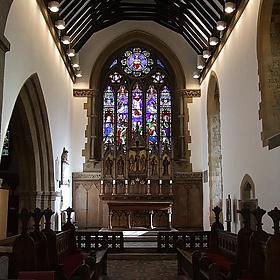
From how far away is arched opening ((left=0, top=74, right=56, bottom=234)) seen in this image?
8539 mm

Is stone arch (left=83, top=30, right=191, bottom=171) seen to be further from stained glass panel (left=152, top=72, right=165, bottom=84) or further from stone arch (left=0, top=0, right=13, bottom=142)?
stone arch (left=0, top=0, right=13, bottom=142)

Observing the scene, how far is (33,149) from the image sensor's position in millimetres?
8914

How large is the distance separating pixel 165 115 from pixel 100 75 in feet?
7.49

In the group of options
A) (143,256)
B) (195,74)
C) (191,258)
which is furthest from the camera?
(195,74)

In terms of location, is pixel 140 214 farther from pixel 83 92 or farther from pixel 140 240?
pixel 83 92

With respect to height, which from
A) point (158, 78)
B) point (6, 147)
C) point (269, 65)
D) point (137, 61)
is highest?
point (137, 61)

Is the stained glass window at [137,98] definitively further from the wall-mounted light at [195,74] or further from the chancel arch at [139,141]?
the wall-mounted light at [195,74]

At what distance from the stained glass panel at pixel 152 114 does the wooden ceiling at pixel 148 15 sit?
1850 mm

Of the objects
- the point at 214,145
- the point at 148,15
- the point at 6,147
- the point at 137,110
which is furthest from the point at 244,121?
the point at 6,147

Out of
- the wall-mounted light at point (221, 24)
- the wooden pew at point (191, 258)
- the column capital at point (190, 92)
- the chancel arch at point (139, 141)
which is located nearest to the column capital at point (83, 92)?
the chancel arch at point (139, 141)

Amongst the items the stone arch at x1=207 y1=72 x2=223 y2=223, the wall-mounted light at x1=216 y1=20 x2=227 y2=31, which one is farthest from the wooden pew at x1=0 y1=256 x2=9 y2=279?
the stone arch at x1=207 y1=72 x2=223 y2=223

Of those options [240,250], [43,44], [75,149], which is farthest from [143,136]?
[240,250]

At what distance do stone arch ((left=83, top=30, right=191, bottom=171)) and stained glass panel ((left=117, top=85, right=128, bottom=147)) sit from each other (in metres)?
0.58

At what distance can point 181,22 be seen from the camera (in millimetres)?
11844
